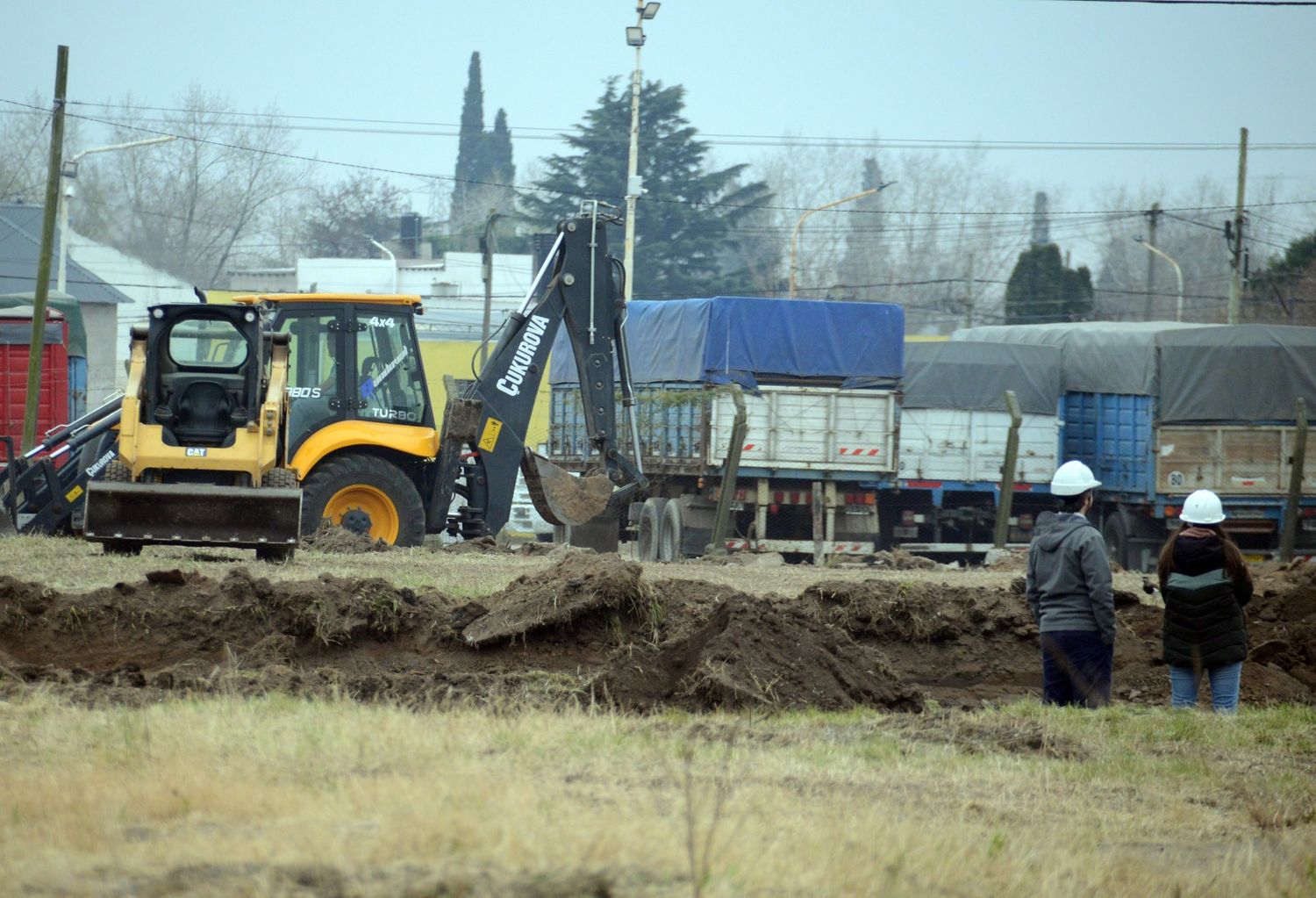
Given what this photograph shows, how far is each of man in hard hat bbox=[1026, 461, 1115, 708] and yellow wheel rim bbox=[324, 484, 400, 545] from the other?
29.6ft

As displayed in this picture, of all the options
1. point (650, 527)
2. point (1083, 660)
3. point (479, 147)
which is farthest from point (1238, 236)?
point (479, 147)

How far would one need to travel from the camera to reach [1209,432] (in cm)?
2452

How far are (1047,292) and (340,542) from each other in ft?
166

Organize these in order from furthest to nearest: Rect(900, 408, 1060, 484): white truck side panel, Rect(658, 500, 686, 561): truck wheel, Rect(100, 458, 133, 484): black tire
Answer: Rect(900, 408, 1060, 484): white truck side panel
Rect(658, 500, 686, 561): truck wheel
Rect(100, 458, 133, 484): black tire

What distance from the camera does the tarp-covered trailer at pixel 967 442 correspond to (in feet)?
85.2

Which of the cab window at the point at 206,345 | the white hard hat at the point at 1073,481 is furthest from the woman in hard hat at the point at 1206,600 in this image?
the cab window at the point at 206,345

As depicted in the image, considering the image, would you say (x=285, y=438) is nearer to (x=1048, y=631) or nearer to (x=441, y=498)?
(x=441, y=498)

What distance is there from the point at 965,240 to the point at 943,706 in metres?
77.6

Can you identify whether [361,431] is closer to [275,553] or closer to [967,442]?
[275,553]

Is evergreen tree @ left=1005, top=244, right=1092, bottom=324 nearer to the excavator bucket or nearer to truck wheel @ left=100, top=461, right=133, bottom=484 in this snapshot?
the excavator bucket

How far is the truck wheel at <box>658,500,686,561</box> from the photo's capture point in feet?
72.8

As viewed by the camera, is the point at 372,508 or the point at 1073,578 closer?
the point at 1073,578

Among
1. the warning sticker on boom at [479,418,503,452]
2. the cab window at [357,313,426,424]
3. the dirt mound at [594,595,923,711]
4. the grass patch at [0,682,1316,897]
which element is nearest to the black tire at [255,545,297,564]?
the cab window at [357,313,426,424]

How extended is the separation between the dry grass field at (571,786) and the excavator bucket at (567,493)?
716 cm
